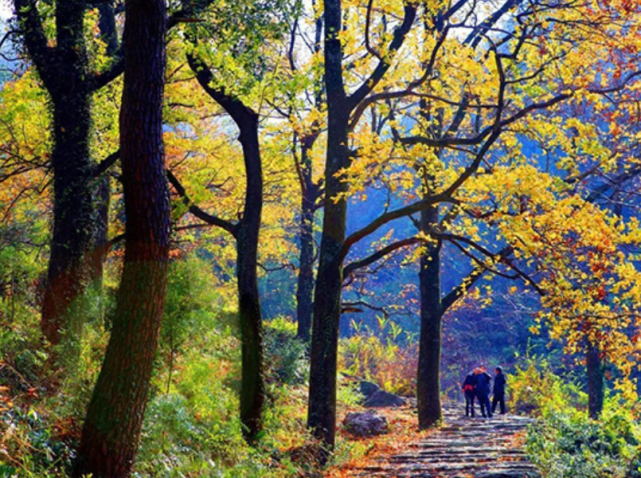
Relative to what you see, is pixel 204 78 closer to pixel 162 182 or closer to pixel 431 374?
pixel 162 182

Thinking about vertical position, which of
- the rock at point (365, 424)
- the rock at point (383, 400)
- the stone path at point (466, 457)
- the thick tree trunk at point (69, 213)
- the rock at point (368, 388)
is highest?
the thick tree trunk at point (69, 213)

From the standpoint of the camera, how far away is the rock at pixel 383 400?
21922mm

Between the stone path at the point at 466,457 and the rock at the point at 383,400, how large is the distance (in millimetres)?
6817

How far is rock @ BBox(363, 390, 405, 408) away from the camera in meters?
21.9

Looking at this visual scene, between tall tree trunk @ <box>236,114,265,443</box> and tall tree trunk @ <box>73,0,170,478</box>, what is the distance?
420 centimetres

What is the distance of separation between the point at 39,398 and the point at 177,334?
11.0 feet

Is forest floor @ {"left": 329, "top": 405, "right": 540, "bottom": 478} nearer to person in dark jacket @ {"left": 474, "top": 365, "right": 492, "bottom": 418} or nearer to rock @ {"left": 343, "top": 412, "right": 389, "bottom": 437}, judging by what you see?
rock @ {"left": 343, "top": 412, "right": 389, "bottom": 437}

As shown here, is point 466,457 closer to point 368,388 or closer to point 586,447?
point 586,447

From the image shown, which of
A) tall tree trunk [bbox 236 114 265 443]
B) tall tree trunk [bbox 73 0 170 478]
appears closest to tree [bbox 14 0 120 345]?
tall tree trunk [bbox 236 114 265 443]

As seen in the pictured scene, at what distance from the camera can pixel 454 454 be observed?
36.2ft

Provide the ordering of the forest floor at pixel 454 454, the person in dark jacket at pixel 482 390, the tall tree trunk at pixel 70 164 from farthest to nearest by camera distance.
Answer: the person in dark jacket at pixel 482 390 → the tall tree trunk at pixel 70 164 → the forest floor at pixel 454 454

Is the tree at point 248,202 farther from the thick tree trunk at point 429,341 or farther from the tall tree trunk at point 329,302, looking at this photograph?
the thick tree trunk at point 429,341

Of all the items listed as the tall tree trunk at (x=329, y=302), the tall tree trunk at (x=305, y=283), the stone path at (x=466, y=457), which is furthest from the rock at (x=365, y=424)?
the tall tree trunk at (x=305, y=283)

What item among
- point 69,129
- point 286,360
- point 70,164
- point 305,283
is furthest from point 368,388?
point 69,129
